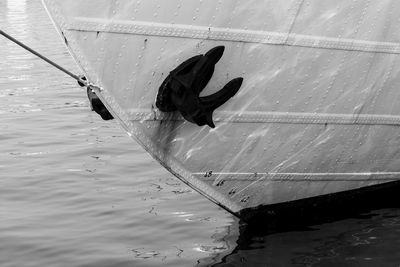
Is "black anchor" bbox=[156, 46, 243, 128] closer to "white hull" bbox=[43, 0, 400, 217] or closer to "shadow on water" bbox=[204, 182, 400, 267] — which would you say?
"white hull" bbox=[43, 0, 400, 217]

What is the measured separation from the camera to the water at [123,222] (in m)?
7.79

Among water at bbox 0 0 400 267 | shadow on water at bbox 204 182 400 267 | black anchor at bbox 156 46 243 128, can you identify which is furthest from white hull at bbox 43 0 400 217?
water at bbox 0 0 400 267

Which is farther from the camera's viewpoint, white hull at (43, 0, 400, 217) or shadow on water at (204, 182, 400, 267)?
shadow on water at (204, 182, 400, 267)

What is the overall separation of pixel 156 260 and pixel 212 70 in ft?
6.75

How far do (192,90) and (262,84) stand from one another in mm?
819

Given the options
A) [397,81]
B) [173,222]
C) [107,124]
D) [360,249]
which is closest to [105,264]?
[173,222]

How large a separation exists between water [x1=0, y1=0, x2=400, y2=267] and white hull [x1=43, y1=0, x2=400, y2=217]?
1.53ft

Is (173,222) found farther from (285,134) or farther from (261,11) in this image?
(261,11)

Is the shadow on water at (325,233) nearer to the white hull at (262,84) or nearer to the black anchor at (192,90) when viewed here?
the white hull at (262,84)

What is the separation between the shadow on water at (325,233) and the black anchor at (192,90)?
165cm

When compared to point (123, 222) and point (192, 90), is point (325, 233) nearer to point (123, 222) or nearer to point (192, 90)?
point (123, 222)

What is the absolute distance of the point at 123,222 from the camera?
29.4 ft

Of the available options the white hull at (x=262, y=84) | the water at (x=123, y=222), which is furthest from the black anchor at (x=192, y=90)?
the water at (x=123, y=222)

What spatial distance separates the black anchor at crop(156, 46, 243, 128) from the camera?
21.6 ft
